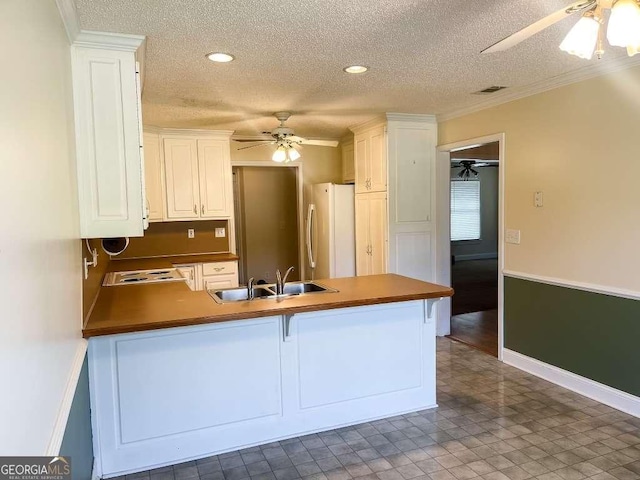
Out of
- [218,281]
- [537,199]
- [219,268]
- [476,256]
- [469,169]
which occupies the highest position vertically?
[469,169]

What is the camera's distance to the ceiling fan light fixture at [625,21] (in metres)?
1.42

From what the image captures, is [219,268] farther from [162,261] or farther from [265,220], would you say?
[265,220]

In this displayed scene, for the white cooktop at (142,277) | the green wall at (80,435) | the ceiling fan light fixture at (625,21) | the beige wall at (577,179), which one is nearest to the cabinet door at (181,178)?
the white cooktop at (142,277)

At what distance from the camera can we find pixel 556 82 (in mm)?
3412

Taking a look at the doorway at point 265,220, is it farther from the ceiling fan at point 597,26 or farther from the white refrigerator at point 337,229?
the ceiling fan at point 597,26

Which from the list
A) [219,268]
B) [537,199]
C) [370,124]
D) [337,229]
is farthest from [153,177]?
[537,199]

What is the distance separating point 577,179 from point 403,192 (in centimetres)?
173

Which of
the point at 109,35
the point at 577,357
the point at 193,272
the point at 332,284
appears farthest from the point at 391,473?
the point at 193,272

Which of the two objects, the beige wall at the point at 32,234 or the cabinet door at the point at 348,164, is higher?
the cabinet door at the point at 348,164

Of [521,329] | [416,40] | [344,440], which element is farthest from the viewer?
[521,329]

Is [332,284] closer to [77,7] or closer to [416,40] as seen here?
[416,40]

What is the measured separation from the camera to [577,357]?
11.2 ft

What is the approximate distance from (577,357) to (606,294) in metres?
0.56

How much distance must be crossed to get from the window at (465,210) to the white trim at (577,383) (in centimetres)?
657
